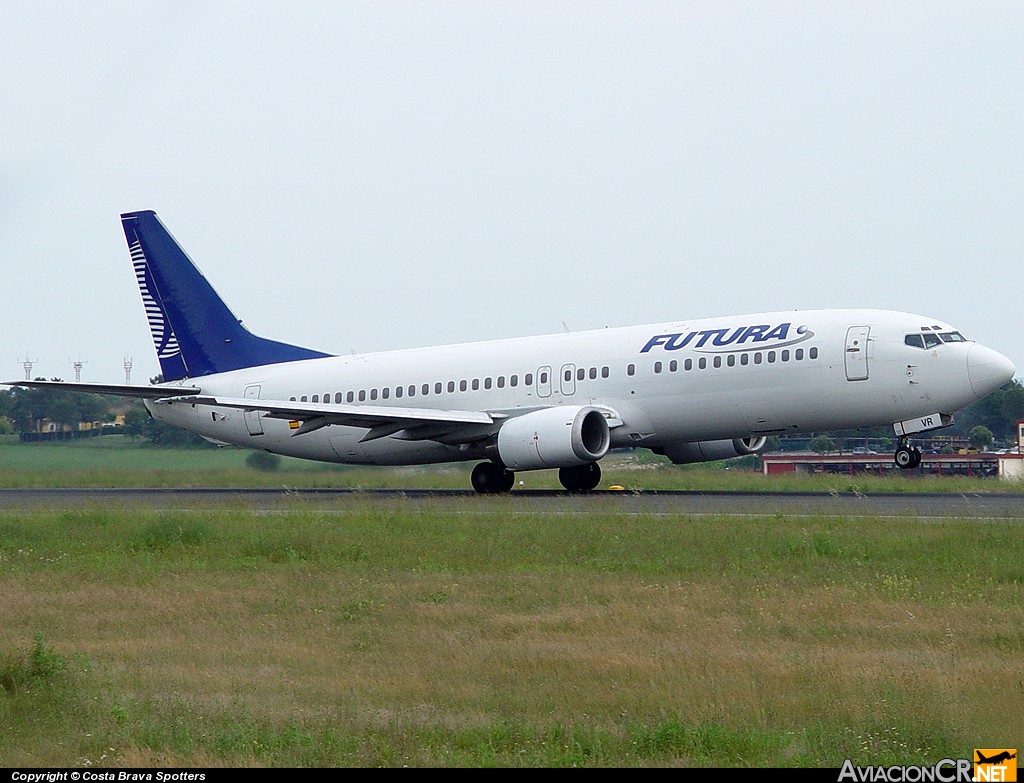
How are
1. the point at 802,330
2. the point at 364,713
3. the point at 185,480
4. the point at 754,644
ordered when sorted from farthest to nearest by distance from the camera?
1. the point at 185,480
2. the point at 802,330
3. the point at 754,644
4. the point at 364,713

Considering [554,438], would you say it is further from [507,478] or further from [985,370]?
[985,370]

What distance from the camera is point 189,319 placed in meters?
33.7

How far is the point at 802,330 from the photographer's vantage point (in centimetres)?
2602

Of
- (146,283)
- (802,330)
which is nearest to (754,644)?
(802,330)

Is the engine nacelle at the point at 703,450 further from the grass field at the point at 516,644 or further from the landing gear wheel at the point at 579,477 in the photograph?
the grass field at the point at 516,644

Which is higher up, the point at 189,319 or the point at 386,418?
the point at 189,319

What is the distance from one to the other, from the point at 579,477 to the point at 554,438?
3545 mm

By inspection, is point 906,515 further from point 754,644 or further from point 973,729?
point 973,729

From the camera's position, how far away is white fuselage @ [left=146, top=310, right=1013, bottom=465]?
25.3 metres

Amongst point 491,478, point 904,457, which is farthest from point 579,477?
point 904,457

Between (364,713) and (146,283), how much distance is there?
2795cm

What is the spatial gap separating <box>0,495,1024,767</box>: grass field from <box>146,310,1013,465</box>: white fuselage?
7.26 meters

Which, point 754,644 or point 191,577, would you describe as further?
point 191,577

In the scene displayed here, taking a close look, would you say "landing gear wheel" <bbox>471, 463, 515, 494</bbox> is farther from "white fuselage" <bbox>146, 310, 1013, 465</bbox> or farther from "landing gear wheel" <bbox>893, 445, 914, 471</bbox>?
"landing gear wheel" <bbox>893, 445, 914, 471</bbox>
